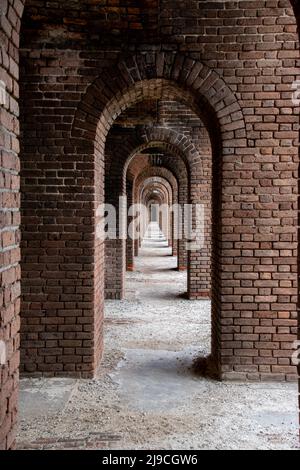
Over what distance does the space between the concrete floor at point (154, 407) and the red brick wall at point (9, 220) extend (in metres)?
1.54

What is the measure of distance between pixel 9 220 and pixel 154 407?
9.64ft

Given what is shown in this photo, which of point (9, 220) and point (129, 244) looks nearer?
point (9, 220)

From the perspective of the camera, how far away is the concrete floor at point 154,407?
153 inches

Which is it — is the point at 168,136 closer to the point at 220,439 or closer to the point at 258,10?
the point at 258,10

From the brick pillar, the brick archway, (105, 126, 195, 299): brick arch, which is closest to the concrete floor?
the brick archway

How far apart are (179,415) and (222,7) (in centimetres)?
446

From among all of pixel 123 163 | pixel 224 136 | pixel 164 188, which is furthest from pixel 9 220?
pixel 164 188

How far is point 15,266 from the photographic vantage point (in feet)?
8.46

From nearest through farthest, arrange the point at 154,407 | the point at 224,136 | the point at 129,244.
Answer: the point at 154,407
the point at 224,136
the point at 129,244

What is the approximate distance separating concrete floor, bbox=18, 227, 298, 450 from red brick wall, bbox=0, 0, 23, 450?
1540 millimetres

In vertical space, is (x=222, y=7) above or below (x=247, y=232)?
above

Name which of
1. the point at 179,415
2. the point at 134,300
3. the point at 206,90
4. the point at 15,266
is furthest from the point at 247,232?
the point at 134,300

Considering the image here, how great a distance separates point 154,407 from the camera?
4602mm

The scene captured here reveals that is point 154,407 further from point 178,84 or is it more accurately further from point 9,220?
point 178,84
